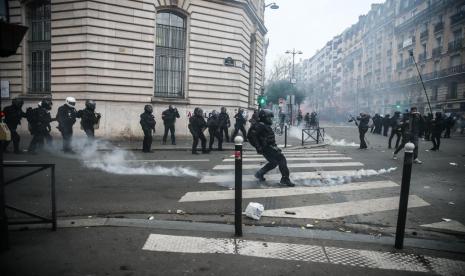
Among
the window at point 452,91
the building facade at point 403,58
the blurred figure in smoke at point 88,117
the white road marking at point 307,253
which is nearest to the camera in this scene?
the white road marking at point 307,253

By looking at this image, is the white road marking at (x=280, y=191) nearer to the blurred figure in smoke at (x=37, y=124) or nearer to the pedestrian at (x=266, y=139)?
the pedestrian at (x=266, y=139)

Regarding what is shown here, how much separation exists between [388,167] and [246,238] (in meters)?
7.72

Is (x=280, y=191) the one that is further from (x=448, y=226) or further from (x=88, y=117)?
(x=88, y=117)

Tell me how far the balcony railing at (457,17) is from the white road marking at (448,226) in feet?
153

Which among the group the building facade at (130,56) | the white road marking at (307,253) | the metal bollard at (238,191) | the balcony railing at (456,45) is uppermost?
the balcony railing at (456,45)

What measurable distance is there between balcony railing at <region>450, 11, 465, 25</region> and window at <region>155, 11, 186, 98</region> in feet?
127

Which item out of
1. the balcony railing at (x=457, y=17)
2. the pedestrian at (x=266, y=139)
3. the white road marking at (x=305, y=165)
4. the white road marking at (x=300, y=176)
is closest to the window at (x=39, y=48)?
the white road marking at (x=305, y=165)

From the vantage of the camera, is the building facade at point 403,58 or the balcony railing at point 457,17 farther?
the building facade at point 403,58

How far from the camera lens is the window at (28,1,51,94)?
18.2 m

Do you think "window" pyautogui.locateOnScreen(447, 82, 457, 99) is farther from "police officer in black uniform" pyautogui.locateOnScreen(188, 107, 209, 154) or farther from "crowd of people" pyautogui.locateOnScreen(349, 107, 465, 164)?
"police officer in black uniform" pyautogui.locateOnScreen(188, 107, 209, 154)

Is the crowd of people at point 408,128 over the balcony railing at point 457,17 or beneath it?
beneath

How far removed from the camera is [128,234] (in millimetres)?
4520

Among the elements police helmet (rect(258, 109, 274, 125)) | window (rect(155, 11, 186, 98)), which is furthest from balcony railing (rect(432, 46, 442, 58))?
police helmet (rect(258, 109, 274, 125))

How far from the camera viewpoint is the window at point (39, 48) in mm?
18219
